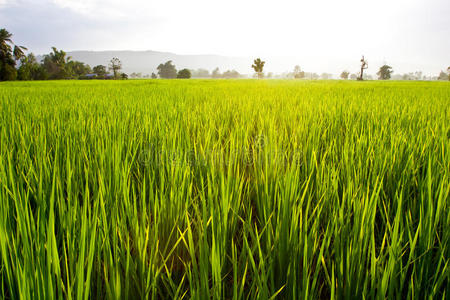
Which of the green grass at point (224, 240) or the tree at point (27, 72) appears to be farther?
the tree at point (27, 72)

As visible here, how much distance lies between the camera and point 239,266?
61 cm

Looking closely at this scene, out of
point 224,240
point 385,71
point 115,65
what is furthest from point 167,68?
point 224,240

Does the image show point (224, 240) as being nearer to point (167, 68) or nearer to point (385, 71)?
point (385, 71)

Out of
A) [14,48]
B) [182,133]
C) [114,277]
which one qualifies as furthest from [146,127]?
[14,48]

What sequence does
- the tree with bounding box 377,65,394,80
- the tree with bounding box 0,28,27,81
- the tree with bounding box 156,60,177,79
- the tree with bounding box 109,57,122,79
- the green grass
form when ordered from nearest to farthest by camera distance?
the green grass → the tree with bounding box 0,28,27,81 → the tree with bounding box 109,57,122,79 → the tree with bounding box 377,65,394,80 → the tree with bounding box 156,60,177,79

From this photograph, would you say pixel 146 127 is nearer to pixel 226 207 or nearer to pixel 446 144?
pixel 226 207

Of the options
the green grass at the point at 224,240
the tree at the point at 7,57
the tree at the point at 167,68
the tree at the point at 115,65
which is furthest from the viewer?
the tree at the point at 167,68

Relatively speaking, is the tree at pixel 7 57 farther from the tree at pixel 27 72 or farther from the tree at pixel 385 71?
the tree at pixel 385 71

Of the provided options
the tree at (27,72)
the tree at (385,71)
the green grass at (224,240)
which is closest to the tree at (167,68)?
the tree at (27,72)

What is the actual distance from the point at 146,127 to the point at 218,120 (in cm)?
65

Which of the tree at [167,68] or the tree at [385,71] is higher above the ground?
the tree at [167,68]

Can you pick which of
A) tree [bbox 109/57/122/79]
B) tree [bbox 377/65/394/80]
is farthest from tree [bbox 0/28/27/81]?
tree [bbox 377/65/394/80]

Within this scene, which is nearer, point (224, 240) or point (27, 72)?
point (224, 240)

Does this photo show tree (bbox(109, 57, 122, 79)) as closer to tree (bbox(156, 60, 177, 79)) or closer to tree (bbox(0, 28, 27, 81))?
tree (bbox(0, 28, 27, 81))
